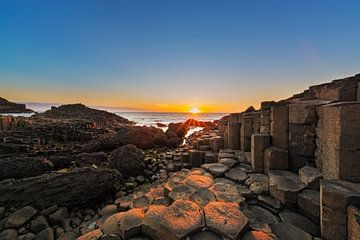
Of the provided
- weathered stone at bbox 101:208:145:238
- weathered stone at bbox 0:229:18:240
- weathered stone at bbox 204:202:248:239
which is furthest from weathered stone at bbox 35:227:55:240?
weathered stone at bbox 204:202:248:239

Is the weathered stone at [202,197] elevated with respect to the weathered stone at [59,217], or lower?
elevated

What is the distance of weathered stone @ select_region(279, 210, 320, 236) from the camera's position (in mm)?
2726

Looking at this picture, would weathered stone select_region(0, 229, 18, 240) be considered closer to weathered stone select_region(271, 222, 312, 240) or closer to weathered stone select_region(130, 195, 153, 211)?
weathered stone select_region(130, 195, 153, 211)

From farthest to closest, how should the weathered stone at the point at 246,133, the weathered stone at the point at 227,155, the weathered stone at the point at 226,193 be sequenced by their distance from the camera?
the weathered stone at the point at 246,133, the weathered stone at the point at 227,155, the weathered stone at the point at 226,193

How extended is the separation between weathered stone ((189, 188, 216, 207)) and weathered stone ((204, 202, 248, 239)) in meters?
0.15

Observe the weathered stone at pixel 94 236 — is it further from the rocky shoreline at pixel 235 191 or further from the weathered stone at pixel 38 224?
the weathered stone at pixel 38 224

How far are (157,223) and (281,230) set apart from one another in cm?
201

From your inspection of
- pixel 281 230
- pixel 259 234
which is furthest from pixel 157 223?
pixel 281 230

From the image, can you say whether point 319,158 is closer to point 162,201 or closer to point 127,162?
point 162,201

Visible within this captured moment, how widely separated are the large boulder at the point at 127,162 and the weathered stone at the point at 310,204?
5154 mm

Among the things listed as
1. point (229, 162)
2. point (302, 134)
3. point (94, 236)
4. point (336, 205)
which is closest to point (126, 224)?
point (94, 236)

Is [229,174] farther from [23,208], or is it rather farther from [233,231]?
[23,208]

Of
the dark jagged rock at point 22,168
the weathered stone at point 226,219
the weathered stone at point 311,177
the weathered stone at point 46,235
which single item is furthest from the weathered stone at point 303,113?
the dark jagged rock at point 22,168

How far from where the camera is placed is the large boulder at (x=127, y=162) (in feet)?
20.5
